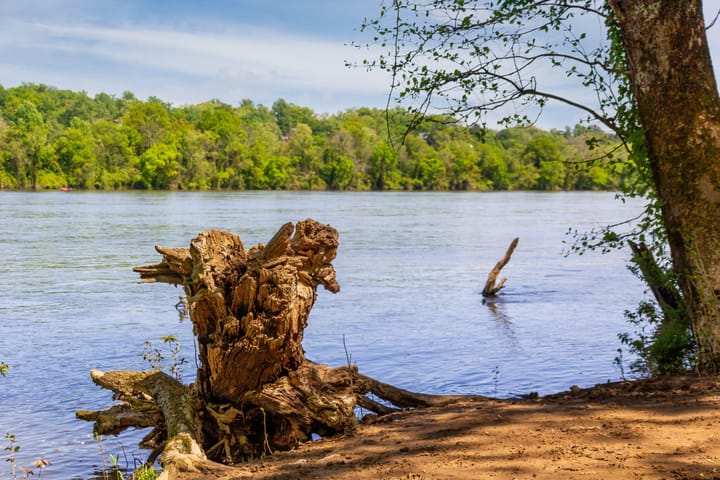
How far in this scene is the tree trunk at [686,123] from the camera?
302 inches

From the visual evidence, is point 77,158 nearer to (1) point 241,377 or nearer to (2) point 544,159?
(2) point 544,159

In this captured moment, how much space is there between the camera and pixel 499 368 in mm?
13539

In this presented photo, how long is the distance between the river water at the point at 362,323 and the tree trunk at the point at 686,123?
4269mm

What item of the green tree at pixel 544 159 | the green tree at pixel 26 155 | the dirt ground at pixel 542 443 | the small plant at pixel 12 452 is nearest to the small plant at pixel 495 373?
the dirt ground at pixel 542 443

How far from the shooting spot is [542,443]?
604 centimetres

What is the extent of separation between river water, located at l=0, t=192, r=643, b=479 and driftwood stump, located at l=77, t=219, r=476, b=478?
1.51 m

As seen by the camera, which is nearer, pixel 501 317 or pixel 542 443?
pixel 542 443

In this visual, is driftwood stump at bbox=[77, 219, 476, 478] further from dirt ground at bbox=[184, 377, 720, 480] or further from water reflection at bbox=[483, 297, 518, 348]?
water reflection at bbox=[483, 297, 518, 348]

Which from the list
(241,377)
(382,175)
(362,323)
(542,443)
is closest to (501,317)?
(362,323)

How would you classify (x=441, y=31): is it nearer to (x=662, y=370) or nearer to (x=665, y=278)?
(x=665, y=278)

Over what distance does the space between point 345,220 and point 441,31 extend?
47.4 meters

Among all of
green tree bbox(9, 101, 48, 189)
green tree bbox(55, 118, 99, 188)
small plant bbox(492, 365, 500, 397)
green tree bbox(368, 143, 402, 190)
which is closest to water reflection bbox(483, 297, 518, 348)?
small plant bbox(492, 365, 500, 397)

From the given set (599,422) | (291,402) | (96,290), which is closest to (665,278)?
(599,422)

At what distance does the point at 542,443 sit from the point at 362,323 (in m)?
12.3
